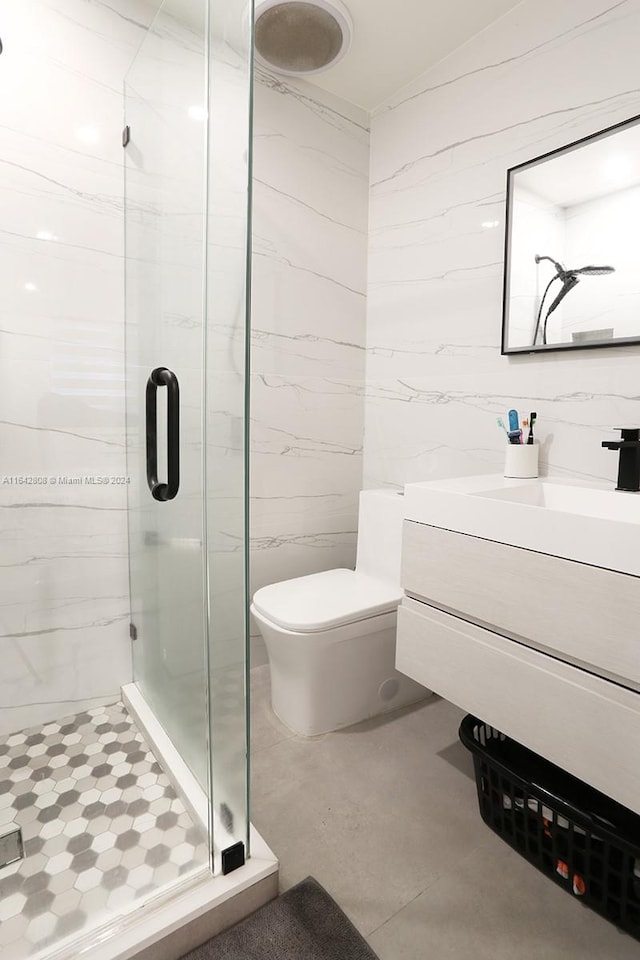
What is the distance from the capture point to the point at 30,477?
1.59 meters

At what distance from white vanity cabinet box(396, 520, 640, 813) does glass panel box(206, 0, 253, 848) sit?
53 cm

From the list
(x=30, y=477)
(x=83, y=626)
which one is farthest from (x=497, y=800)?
(x=30, y=477)

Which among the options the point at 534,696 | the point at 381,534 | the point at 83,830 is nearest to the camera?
the point at 534,696

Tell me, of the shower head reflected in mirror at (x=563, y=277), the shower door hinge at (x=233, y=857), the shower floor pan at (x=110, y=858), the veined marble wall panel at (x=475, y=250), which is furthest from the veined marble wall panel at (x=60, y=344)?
the shower head reflected in mirror at (x=563, y=277)

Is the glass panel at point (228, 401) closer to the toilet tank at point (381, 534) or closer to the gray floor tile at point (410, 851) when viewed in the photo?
the gray floor tile at point (410, 851)

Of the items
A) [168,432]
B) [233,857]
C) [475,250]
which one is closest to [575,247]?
[475,250]

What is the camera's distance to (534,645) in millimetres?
1120

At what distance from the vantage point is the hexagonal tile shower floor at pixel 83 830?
3.38 ft

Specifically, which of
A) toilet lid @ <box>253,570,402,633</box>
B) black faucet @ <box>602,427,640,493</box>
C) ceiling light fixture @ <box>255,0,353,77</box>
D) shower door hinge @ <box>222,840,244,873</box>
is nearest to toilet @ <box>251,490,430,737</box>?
toilet lid @ <box>253,570,402,633</box>

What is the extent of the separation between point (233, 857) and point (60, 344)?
1.43 m

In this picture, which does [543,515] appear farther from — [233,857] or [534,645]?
[233,857]

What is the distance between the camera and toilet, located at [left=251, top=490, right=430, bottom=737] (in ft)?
5.28

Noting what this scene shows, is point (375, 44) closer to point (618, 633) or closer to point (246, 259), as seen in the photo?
point (246, 259)

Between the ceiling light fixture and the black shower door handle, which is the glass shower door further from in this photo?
the ceiling light fixture
